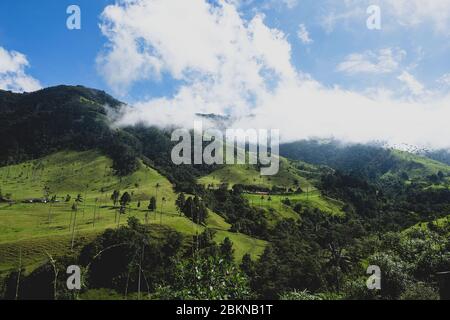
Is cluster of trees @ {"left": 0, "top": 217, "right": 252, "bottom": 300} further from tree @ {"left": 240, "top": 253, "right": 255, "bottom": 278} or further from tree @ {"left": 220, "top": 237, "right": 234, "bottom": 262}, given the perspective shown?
tree @ {"left": 240, "top": 253, "right": 255, "bottom": 278}

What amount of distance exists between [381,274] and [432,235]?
85507mm

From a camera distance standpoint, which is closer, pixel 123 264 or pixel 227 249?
pixel 123 264

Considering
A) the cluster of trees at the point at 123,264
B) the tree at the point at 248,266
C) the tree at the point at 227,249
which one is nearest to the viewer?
the cluster of trees at the point at 123,264

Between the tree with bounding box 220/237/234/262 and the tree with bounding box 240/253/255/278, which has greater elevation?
the tree with bounding box 220/237/234/262

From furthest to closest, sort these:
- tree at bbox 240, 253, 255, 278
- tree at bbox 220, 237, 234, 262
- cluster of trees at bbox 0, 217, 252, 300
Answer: tree at bbox 220, 237, 234, 262 < tree at bbox 240, 253, 255, 278 < cluster of trees at bbox 0, 217, 252, 300

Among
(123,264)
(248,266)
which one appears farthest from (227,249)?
(123,264)

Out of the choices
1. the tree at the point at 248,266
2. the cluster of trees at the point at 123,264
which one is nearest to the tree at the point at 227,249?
the cluster of trees at the point at 123,264

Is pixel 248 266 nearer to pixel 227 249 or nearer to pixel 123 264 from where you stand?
pixel 227 249

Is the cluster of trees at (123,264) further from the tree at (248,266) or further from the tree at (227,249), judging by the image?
the tree at (248,266)

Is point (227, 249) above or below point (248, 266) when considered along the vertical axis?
above

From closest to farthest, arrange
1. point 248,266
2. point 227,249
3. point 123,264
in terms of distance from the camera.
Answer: point 123,264 < point 248,266 < point 227,249

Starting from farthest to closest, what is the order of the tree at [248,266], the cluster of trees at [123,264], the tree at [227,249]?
the tree at [227,249]
the tree at [248,266]
the cluster of trees at [123,264]

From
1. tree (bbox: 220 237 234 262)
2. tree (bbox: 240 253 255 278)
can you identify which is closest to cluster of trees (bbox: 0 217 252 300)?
tree (bbox: 220 237 234 262)
